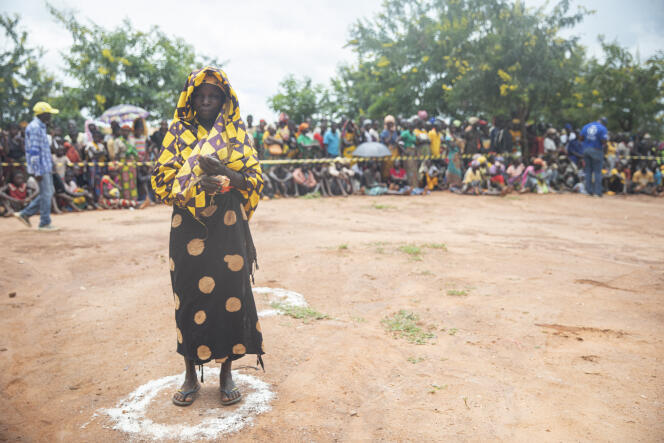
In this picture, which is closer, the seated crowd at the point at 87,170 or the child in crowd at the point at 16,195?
the child in crowd at the point at 16,195

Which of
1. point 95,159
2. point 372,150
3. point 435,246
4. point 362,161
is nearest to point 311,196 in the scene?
point 372,150

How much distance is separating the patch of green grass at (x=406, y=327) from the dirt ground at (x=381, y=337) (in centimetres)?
7

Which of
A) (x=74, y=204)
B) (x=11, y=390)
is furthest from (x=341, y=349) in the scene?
(x=74, y=204)

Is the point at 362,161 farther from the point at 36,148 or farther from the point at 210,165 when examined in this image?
the point at 210,165

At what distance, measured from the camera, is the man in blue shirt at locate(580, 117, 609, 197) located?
14.0 m

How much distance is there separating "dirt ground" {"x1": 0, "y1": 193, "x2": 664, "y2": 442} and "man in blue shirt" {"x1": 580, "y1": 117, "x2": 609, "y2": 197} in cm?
690

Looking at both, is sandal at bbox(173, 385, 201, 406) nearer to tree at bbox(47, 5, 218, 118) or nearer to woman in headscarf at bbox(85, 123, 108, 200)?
woman in headscarf at bbox(85, 123, 108, 200)

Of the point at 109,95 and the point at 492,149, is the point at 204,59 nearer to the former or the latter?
the point at 109,95

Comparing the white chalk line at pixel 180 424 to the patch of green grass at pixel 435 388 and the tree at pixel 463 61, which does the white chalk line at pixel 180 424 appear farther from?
the tree at pixel 463 61

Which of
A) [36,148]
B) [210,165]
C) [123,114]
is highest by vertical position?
[123,114]

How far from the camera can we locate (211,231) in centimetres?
296

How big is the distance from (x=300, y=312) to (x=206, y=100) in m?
2.30

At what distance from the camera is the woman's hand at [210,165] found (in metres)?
2.70

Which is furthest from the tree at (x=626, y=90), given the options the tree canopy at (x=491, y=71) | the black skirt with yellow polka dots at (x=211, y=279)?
the black skirt with yellow polka dots at (x=211, y=279)
